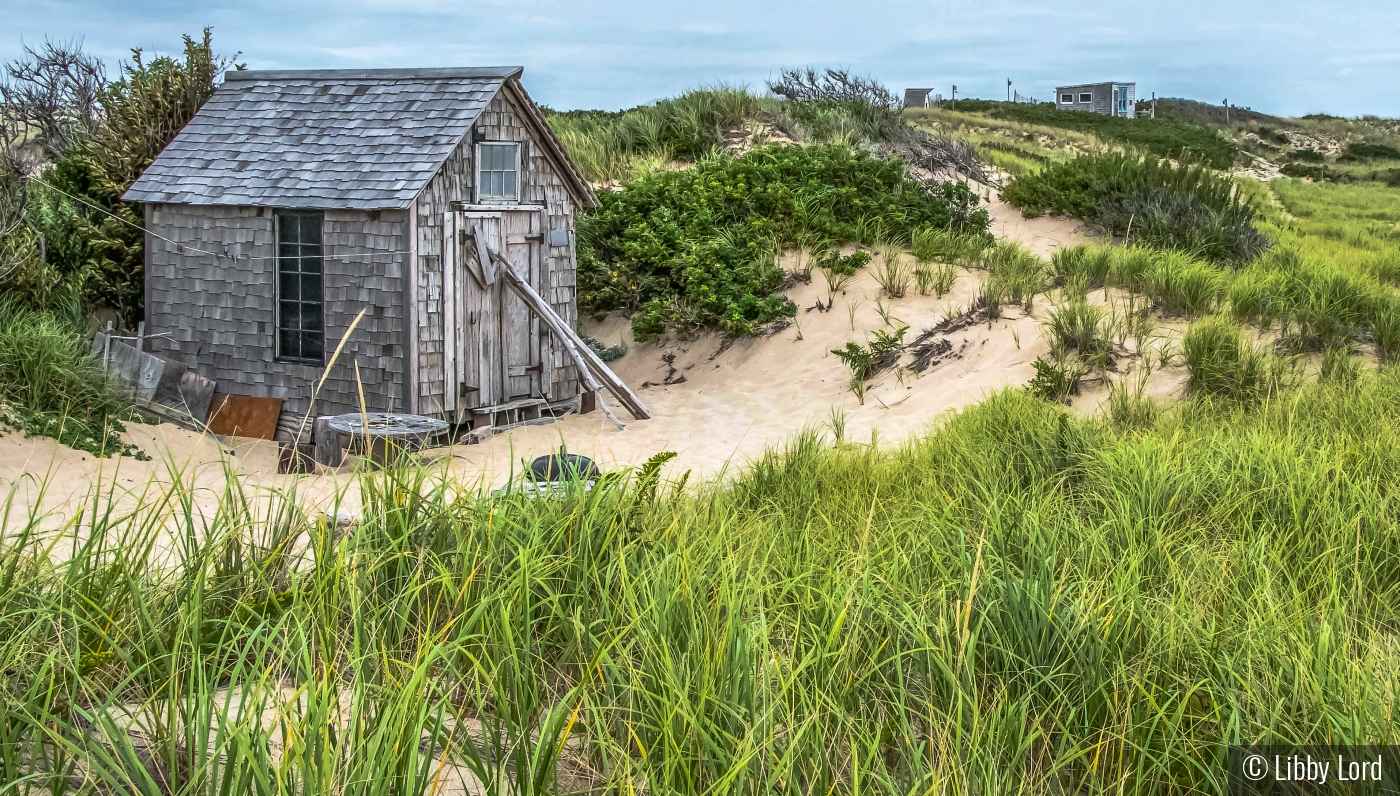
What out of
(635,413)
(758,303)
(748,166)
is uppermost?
(748,166)

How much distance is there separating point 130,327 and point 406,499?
436 inches

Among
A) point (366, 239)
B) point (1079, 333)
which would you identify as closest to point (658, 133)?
point (366, 239)

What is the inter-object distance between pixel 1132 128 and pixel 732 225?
31.3 meters

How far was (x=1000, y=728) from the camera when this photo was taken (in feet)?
9.83

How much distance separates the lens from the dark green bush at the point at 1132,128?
35.2 metres

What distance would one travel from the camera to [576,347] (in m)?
11.9

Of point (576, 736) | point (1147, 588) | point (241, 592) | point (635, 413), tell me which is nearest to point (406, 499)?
point (241, 592)

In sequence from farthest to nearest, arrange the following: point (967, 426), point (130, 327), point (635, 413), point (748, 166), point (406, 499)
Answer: point (748, 166), point (130, 327), point (635, 413), point (967, 426), point (406, 499)

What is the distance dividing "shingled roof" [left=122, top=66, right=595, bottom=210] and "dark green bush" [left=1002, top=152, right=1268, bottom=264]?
770cm

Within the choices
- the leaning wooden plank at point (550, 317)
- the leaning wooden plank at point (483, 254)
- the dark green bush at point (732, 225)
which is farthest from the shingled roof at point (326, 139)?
the dark green bush at point (732, 225)

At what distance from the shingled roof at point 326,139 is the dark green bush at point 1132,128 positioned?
2546 centimetres

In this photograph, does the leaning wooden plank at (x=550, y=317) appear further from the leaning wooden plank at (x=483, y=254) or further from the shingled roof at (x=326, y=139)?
the shingled roof at (x=326, y=139)

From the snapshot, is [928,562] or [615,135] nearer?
[928,562]

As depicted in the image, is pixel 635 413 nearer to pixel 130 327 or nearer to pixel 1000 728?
pixel 130 327
